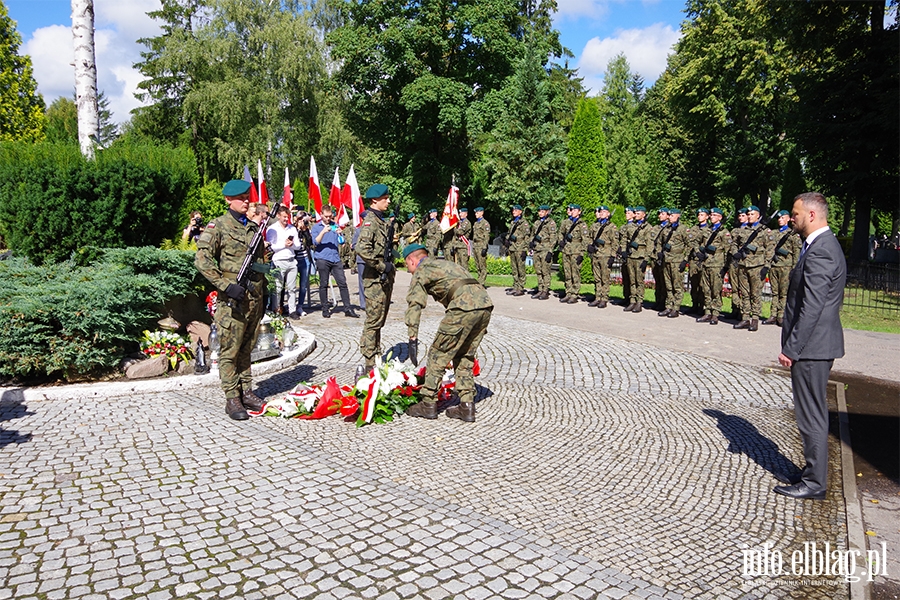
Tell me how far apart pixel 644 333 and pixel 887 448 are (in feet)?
18.6

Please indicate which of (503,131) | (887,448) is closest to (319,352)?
(887,448)

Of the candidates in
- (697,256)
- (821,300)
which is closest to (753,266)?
(697,256)

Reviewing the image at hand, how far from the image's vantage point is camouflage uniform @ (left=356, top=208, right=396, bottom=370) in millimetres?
7633

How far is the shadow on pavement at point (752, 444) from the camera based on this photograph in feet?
18.5

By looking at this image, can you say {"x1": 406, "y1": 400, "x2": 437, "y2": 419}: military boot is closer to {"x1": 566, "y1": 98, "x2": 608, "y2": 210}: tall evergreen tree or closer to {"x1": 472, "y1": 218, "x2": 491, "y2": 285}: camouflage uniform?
{"x1": 472, "y1": 218, "x2": 491, "y2": 285}: camouflage uniform

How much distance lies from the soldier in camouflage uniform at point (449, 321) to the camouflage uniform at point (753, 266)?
804cm

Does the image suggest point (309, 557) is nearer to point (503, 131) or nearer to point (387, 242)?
point (387, 242)

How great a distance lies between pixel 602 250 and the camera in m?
14.8

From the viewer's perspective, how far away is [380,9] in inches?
1196

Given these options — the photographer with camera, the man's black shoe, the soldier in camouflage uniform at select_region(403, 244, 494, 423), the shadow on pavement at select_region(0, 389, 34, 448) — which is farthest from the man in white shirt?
the man's black shoe

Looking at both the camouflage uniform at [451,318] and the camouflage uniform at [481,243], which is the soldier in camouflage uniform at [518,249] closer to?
the camouflage uniform at [481,243]

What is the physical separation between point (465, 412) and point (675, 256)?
28.4ft

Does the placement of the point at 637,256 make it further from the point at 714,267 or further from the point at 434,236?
the point at 434,236

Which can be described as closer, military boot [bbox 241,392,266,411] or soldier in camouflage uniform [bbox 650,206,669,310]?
military boot [bbox 241,392,266,411]
